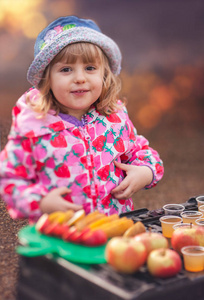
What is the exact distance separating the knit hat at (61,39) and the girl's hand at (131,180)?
24.7 inches

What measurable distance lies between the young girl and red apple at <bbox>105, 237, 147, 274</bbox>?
0.47m

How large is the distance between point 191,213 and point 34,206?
2.72 ft

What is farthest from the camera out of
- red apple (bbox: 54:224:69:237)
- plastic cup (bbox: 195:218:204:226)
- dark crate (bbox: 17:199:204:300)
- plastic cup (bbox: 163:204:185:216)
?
plastic cup (bbox: 163:204:185:216)

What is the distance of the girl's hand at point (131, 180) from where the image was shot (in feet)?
8.21

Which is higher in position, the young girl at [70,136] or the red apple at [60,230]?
the young girl at [70,136]

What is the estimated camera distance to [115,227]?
1982 millimetres

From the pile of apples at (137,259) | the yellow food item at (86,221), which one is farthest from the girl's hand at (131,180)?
the pile of apples at (137,259)

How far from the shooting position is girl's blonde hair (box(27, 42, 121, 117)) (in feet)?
7.79

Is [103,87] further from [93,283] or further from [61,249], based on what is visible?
[93,283]

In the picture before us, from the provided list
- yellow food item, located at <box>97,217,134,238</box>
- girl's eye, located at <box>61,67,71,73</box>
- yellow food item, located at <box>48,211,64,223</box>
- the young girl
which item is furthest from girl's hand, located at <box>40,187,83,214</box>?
girl's eye, located at <box>61,67,71,73</box>

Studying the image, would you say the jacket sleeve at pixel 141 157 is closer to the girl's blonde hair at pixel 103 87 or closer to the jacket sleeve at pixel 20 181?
the girl's blonde hair at pixel 103 87

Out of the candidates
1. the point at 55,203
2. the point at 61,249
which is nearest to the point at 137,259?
the point at 61,249

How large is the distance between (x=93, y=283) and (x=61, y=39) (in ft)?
4.07

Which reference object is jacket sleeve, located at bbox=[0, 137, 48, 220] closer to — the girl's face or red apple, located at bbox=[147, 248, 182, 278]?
the girl's face
